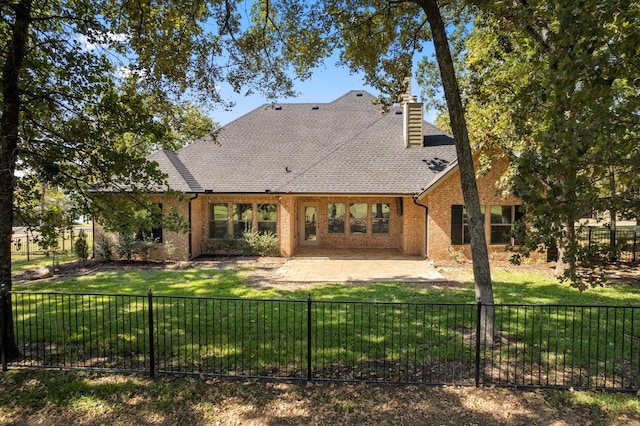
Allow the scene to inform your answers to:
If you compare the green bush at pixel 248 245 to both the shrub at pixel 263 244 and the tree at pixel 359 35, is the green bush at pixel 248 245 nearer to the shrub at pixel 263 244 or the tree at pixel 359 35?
the shrub at pixel 263 244

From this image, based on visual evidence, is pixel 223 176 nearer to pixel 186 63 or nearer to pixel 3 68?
pixel 186 63

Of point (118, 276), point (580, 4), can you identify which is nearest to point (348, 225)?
point (118, 276)

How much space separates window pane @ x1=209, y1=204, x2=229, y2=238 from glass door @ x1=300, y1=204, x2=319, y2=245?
3.86 metres

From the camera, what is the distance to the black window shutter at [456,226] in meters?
16.4

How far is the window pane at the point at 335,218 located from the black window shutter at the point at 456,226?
5.58 metres

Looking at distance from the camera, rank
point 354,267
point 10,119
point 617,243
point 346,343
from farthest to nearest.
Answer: point 354,267
point 346,343
point 10,119
point 617,243

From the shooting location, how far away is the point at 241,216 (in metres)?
18.8

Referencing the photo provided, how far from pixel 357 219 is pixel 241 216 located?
5.81m

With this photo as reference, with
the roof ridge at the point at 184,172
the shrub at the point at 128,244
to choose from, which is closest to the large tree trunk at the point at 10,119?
the shrub at the point at 128,244

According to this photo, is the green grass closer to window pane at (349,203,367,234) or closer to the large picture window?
the large picture window

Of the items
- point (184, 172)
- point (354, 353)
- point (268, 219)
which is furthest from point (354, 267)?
point (184, 172)

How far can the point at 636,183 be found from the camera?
4953mm

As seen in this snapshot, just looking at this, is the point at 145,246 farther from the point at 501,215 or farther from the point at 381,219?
the point at 501,215

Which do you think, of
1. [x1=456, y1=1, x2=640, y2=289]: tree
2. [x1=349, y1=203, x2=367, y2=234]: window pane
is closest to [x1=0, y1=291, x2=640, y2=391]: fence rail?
[x1=456, y1=1, x2=640, y2=289]: tree
